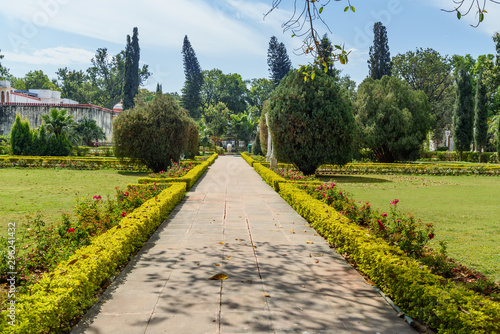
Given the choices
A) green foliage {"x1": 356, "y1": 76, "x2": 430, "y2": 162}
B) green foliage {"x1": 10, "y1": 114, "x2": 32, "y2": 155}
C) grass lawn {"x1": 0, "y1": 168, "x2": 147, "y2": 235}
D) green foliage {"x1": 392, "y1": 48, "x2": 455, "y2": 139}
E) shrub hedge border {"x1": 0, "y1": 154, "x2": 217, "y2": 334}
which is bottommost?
grass lawn {"x1": 0, "y1": 168, "x2": 147, "y2": 235}

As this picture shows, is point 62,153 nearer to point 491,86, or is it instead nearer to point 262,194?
point 262,194

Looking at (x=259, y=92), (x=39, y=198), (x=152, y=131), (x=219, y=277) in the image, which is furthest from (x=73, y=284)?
(x=259, y=92)

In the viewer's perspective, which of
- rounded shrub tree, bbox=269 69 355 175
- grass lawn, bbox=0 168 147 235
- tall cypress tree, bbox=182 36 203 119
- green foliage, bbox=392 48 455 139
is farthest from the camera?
tall cypress tree, bbox=182 36 203 119

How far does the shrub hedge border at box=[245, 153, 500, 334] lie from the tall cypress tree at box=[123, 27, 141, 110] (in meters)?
45.6

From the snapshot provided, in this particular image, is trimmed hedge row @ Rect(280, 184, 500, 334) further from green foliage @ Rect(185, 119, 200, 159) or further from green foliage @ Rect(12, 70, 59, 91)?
green foliage @ Rect(12, 70, 59, 91)

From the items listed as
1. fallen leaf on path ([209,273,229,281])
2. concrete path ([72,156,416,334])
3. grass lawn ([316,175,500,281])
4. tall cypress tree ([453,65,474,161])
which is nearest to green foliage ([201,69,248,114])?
tall cypress tree ([453,65,474,161])

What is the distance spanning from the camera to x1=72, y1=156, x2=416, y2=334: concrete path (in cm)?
326

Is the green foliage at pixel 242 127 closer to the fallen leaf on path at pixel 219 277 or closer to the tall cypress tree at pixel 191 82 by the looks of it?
the tall cypress tree at pixel 191 82

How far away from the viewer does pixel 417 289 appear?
3422 mm

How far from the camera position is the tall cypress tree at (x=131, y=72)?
47594mm

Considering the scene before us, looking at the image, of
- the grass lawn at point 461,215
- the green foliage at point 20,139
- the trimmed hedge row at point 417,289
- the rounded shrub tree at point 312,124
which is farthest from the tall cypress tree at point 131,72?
the trimmed hedge row at point 417,289

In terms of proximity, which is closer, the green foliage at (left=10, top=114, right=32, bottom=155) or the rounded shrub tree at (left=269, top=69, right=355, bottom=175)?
the rounded shrub tree at (left=269, top=69, right=355, bottom=175)

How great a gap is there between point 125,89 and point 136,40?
662 cm

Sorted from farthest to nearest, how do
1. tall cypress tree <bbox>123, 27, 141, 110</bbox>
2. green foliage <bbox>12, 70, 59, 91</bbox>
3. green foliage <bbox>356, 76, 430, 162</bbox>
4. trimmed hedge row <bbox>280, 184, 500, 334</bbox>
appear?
green foliage <bbox>12, 70, 59, 91</bbox>
tall cypress tree <bbox>123, 27, 141, 110</bbox>
green foliage <bbox>356, 76, 430, 162</bbox>
trimmed hedge row <bbox>280, 184, 500, 334</bbox>
